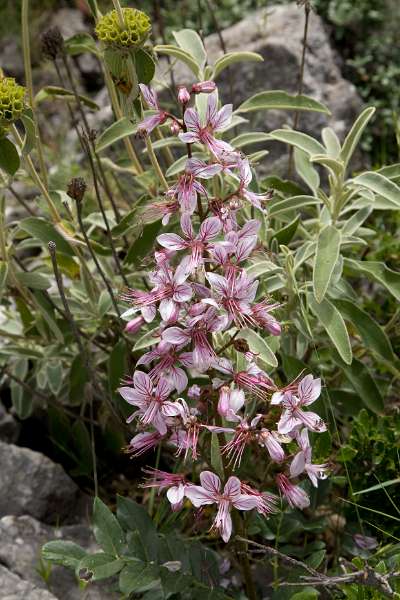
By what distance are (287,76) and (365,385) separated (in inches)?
72.0

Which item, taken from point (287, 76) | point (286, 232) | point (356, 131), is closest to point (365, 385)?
point (286, 232)

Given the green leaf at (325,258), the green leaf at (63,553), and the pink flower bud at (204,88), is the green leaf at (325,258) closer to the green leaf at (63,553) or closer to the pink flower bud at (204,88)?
the pink flower bud at (204,88)

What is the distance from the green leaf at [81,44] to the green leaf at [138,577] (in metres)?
1.51

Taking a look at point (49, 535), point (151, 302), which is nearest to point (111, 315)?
point (49, 535)

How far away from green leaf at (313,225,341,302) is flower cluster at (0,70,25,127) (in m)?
0.87

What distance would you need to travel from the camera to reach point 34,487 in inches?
106

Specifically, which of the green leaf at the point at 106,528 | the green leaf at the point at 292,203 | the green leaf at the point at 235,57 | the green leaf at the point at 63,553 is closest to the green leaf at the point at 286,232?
the green leaf at the point at 292,203

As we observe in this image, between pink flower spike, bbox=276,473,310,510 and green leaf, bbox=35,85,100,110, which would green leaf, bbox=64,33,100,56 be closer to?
green leaf, bbox=35,85,100,110

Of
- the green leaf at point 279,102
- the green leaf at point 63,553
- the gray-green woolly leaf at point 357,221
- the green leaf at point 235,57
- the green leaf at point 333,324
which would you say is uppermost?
the green leaf at point 235,57

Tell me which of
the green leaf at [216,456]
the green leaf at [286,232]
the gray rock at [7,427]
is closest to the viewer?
the green leaf at [216,456]

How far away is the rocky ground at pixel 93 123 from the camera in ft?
7.97

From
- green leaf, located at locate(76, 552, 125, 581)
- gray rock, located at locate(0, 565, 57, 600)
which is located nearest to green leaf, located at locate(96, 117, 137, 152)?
green leaf, located at locate(76, 552, 125, 581)

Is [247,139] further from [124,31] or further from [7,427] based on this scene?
[7,427]

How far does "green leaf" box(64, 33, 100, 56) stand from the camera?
2.60 meters
